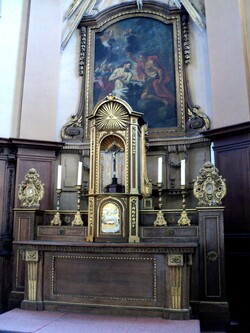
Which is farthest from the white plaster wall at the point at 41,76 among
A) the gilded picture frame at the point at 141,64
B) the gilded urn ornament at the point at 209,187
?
the gilded urn ornament at the point at 209,187

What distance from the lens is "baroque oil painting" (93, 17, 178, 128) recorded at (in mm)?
7082

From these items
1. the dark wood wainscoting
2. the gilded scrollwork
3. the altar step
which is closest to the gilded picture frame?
the dark wood wainscoting

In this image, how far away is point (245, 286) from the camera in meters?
5.42

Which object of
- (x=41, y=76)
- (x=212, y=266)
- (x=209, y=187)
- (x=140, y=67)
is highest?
(x=140, y=67)

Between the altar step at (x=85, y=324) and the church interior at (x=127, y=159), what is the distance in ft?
0.60

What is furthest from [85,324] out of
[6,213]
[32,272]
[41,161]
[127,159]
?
[41,161]

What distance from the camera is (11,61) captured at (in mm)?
7227

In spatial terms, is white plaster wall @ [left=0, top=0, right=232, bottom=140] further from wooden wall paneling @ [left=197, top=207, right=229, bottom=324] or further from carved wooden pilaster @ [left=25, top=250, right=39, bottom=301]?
carved wooden pilaster @ [left=25, top=250, right=39, bottom=301]

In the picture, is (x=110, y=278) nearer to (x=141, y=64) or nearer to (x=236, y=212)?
(x=236, y=212)

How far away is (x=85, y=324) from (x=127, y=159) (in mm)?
2359

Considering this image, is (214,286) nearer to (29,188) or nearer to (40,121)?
(29,188)

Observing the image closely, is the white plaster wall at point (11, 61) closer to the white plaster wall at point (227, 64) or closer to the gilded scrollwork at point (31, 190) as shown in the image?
the gilded scrollwork at point (31, 190)

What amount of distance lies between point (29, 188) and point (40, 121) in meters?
1.77

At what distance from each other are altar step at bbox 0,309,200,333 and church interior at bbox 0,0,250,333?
0.60ft
